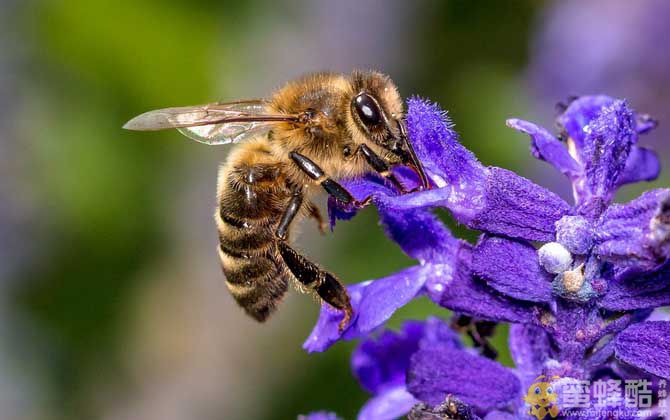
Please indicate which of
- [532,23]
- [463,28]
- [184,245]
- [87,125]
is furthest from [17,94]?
[532,23]

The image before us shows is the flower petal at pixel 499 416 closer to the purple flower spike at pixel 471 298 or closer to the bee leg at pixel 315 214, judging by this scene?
the purple flower spike at pixel 471 298

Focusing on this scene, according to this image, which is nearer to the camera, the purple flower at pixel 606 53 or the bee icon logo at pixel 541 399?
the bee icon logo at pixel 541 399

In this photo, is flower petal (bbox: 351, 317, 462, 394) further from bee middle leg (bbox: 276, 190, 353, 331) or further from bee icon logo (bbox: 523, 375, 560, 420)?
bee icon logo (bbox: 523, 375, 560, 420)

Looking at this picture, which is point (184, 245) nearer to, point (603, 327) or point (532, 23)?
point (532, 23)

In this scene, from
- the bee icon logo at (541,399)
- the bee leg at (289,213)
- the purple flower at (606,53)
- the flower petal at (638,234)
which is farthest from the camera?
the purple flower at (606,53)

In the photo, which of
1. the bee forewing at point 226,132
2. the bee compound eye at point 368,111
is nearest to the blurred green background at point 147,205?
the bee forewing at point 226,132

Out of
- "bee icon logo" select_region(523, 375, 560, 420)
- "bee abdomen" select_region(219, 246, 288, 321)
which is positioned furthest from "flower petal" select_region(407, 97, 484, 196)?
"bee abdomen" select_region(219, 246, 288, 321)
